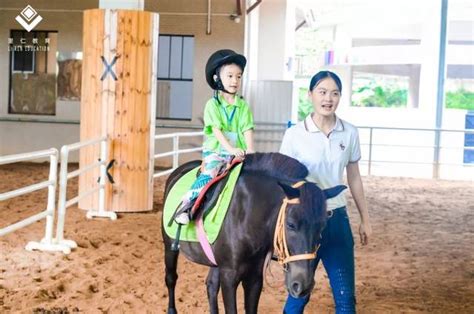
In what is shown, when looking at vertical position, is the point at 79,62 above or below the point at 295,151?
above

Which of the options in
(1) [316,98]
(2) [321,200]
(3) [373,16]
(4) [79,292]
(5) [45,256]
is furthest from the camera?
(3) [373,16]

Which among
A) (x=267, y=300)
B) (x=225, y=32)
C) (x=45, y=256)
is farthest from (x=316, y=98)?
(x=225, y=32)

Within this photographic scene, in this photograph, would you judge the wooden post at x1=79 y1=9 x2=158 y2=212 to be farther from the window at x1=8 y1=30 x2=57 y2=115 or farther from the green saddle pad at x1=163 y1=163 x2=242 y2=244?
the window at x1=8 y1=30 x2=57 y2=115

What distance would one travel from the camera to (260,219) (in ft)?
10.1

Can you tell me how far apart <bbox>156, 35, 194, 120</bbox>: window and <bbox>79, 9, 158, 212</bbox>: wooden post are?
5.51 meters

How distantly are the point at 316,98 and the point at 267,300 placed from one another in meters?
2.04

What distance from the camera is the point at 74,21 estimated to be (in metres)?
13.9

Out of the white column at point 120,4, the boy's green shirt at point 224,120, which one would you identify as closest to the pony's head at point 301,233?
the boy's green shirt at point 224,120

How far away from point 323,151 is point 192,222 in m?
0.70

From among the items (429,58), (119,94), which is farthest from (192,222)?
(429,58)

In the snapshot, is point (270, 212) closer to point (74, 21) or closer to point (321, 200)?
point (321, 200)

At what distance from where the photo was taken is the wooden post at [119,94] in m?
8.00

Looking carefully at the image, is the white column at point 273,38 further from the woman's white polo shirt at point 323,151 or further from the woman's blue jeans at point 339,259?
the woman's blue jeans at point 339,259

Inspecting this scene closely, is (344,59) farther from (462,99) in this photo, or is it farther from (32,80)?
(32,80)
